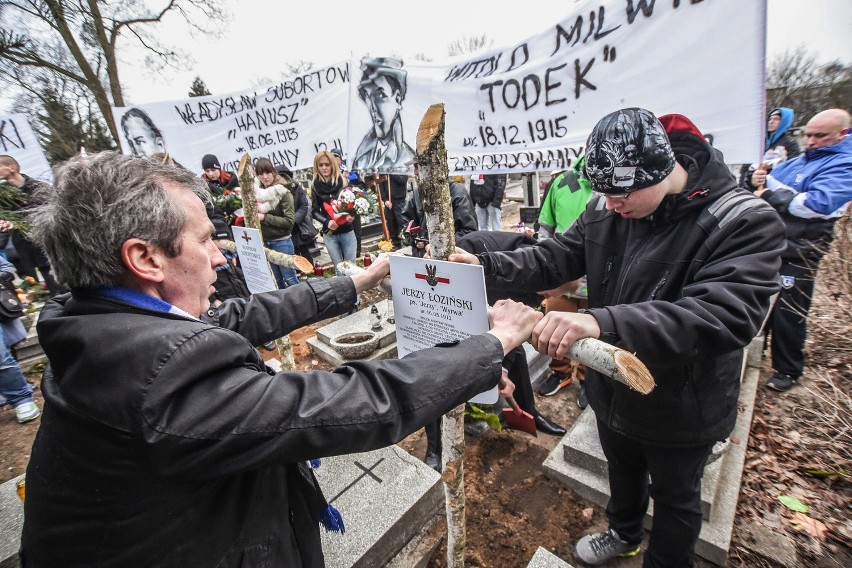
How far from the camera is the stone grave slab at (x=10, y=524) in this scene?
82.9 inches

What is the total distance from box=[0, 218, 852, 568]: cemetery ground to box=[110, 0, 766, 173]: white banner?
167 cm

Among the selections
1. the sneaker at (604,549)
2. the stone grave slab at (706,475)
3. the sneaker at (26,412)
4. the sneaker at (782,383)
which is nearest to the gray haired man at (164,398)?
the sneaker at (604,549)

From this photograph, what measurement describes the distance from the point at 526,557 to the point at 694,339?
1.93 m

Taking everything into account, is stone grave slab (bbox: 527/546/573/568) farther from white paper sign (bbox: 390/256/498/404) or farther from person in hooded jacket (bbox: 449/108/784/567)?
white paper sign (bbox: 390/256/498/404)

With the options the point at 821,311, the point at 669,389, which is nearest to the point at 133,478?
the point at 669,389

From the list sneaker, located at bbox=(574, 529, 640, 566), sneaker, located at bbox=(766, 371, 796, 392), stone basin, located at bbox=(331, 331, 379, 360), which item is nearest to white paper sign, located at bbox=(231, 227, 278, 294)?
stone basin, located at bbox=(331, 331, 379, 360)

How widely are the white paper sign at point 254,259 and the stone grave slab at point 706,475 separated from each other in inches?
97.3

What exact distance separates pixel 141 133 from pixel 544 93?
243 inches

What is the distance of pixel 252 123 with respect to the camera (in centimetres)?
506

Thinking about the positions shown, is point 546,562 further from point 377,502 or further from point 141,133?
point 141,133

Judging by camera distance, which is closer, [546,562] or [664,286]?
[664,286]

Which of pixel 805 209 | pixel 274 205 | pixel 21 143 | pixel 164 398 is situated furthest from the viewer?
pixel 21 143

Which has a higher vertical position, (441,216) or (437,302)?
(441,216)

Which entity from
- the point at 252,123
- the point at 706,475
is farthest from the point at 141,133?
the point at 706,475
